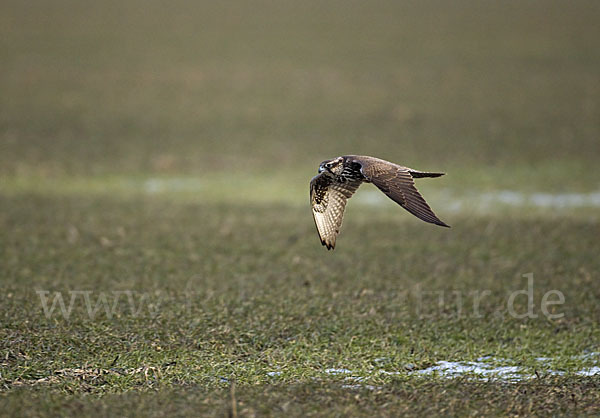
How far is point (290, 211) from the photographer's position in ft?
44.2

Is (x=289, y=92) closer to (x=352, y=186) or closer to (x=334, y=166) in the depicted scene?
(x=352, y=186)

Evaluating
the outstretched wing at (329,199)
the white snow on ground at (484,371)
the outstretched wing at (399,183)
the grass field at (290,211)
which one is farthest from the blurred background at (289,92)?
the outstretched wing at (399,183)

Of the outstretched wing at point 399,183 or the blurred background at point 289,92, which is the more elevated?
the blurred background at point 289,92

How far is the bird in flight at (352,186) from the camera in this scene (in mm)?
6012

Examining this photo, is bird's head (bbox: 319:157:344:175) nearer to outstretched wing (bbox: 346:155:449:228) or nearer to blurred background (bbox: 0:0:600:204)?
outstretched wing (bbox: 346:155:449:228)

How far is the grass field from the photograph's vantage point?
642 cm

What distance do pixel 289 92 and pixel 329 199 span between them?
569 inches

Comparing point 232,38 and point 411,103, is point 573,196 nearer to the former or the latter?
point 411,103

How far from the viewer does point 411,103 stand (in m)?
20.6

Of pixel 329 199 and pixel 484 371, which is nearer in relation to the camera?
pixel 484 371

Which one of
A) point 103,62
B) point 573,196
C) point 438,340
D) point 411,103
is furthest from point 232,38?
point 438,340

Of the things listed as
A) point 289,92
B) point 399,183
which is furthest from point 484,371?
point 289,92

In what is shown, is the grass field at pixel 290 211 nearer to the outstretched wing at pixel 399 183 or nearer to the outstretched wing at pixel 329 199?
the outstretched wing at pixel 329 199

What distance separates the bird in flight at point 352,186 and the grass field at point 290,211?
103cm
